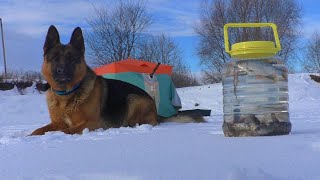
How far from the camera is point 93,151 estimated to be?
2457 mm

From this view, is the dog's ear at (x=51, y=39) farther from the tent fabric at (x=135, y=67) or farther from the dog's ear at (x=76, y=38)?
the tent fabric at (x=135, y=67)

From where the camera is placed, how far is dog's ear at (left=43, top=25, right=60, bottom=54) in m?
4.90

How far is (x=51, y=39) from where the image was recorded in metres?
4.93

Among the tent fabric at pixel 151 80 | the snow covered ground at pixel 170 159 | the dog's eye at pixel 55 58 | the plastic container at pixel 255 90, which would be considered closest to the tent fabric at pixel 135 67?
the tent fabric at pixel 151 80

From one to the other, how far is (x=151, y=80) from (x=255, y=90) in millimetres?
3459

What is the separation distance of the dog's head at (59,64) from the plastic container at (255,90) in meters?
1.98

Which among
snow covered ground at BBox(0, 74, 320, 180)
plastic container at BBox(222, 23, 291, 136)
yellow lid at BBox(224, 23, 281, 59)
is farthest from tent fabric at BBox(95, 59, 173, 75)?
snow covered ground at BBox(0, 74, 320, 180)

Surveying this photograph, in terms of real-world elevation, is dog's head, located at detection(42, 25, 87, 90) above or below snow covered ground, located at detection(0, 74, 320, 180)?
above

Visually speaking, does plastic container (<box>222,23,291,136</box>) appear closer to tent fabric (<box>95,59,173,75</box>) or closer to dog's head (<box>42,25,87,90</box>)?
dog's head (<box>42,25,87,90</box>)

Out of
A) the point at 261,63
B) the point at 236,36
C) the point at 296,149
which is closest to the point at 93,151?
the point at 296,149

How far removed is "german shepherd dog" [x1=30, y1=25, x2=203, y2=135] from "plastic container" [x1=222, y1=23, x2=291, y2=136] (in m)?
1.79

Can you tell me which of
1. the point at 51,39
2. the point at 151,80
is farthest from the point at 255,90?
the point at 151,80

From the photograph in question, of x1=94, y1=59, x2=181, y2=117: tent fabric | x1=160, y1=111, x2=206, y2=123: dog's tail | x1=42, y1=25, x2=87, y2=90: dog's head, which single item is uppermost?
x1=42, y1=25, x2=87, y2=90: dog's head

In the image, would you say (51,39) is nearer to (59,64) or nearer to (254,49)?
(59,64)
